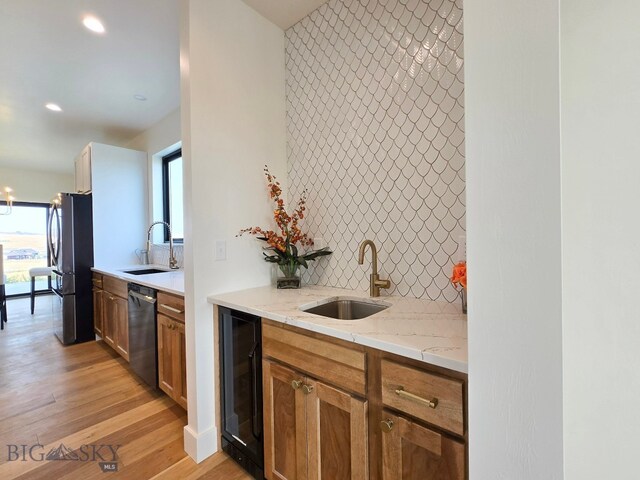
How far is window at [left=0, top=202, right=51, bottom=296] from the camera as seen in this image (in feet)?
18.9

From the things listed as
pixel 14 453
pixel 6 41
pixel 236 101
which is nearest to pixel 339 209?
pixel 236 101

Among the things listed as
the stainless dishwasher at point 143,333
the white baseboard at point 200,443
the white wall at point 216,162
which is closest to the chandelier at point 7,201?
the stainless dishwasher at point 143,333

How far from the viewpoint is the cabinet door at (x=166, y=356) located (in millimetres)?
1872

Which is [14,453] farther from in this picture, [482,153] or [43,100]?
[43,100]

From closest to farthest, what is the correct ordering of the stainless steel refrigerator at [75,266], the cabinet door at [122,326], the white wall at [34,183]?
1. the cabinet door at [122,326]
2. the stainless steel refrigerator at [75,266]
3. the white wall at [34,183]

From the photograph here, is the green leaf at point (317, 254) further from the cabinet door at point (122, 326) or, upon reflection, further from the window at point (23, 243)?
the window at point (23, 243)

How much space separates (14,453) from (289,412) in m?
1.70

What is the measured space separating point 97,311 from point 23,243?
4.61 metres

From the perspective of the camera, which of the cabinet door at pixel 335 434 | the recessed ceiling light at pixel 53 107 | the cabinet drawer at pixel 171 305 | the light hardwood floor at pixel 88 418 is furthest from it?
the recessed ceiling light at pixel 53 107

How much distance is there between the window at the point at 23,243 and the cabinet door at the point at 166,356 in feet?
18.7

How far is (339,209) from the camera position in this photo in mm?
1807

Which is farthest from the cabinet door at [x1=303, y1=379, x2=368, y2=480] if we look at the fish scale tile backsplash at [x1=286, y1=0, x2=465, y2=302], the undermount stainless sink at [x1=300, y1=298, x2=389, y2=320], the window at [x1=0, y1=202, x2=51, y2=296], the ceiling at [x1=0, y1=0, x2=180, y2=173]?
the window at [x1=0, y1=202, x2=51, y2=296]

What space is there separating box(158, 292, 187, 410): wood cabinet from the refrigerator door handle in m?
0.60

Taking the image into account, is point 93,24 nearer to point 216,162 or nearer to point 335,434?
point 216,162
